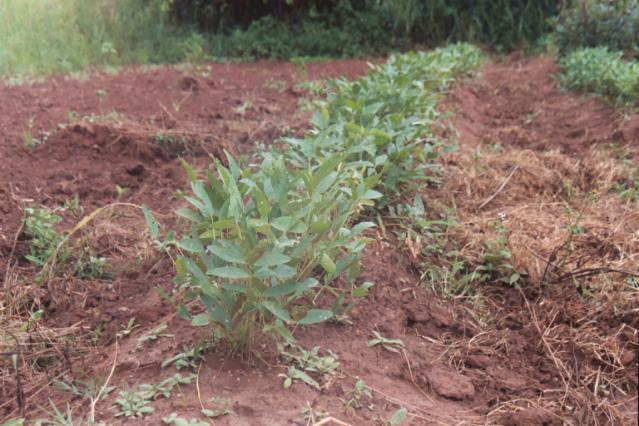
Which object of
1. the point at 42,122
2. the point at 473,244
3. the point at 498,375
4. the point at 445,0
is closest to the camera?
the point at 498,375

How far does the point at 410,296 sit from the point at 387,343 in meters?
0.37

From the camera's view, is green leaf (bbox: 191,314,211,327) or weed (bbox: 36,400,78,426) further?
green leaf (bbox: 191,314,211,327)

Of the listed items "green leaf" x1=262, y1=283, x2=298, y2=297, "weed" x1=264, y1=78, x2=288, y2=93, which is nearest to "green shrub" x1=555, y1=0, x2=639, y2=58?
"weed" x1=264, y1=78, x2=288, y2=93

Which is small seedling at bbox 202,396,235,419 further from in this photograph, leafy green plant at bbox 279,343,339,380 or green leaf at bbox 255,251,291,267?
green leaf at bbox 255,251,291,267

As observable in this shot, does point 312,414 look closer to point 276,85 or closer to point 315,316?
point 315,316

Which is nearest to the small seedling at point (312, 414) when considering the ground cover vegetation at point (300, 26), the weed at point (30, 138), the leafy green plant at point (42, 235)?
the leafy green plant at point (42, 235)

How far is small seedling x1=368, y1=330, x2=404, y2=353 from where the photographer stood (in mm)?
2082

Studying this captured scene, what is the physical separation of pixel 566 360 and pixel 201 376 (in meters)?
1.34

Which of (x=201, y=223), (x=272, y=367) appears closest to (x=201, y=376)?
(x=272, y=367)

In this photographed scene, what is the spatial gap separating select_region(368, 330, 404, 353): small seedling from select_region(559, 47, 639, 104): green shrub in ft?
13.3

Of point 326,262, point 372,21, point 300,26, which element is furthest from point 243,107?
point 372,21

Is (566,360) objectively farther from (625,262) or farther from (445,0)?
(445,0)

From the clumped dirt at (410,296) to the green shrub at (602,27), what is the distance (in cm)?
374

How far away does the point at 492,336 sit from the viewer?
2303 mm
